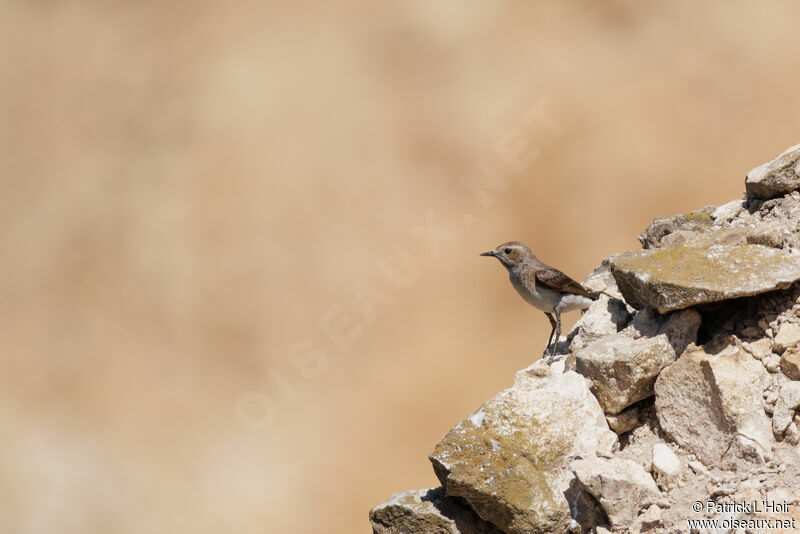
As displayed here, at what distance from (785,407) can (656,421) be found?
85 centimetres

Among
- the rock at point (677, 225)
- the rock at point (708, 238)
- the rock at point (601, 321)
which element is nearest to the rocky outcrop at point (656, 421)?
the rock at point (708, 238)

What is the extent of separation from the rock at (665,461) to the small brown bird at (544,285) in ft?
8.93

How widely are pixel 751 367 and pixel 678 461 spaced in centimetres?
79

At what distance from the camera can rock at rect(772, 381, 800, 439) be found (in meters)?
4.71

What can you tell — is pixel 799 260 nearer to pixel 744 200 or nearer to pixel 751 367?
pixel 751 367

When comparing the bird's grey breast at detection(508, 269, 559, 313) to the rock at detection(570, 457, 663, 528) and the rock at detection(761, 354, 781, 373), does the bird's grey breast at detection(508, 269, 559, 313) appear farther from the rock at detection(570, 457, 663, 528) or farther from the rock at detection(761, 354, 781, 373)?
the rock at detection(570, 457, 663, 528)

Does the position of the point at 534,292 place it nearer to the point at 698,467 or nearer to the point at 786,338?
the point at 786,338

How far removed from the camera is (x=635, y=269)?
5719 millimetres

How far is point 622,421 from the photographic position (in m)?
5.36

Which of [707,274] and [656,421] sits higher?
[707,274]

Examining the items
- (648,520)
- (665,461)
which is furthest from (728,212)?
(648,520)

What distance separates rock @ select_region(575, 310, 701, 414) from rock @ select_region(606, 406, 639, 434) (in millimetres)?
43

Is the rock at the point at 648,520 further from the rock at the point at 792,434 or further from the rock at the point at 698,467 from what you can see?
the rock at the point at 792,434

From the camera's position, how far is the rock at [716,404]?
4797 millimetres
